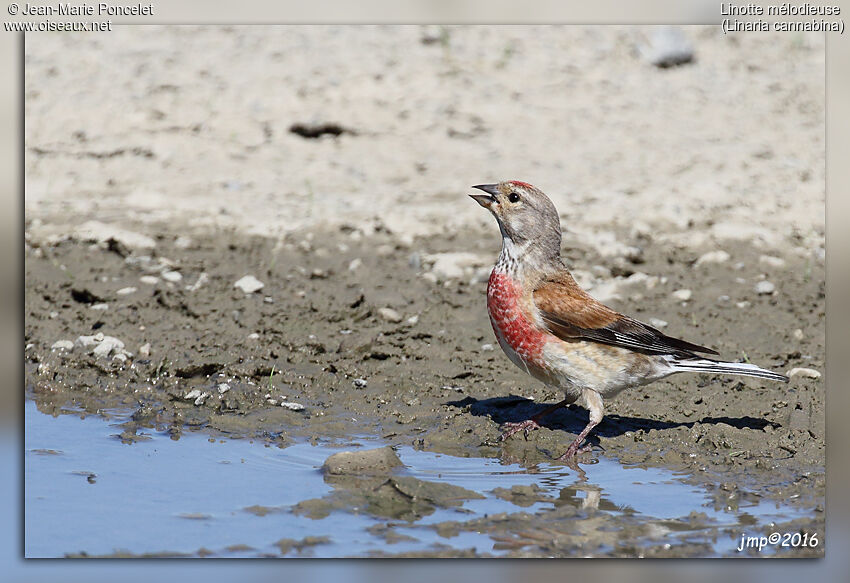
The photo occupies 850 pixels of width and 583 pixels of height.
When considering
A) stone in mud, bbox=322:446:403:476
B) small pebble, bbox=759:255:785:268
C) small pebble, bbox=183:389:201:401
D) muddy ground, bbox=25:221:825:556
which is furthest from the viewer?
→ small pebble, bbox=759:255:785:268

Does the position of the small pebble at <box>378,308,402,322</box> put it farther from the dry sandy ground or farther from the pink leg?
the pink leg

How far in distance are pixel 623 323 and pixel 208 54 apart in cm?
620

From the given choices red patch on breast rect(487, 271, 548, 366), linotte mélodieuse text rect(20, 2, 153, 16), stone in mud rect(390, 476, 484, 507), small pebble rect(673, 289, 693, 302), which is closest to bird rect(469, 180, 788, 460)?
red patch on breast rect(487, 271, 548, 366)

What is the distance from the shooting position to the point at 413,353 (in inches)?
306

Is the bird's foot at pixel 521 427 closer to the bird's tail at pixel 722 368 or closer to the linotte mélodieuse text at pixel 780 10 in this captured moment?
the bird's tail at pixel 722 368

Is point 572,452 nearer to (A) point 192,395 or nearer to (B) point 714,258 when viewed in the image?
(A) point 192,395

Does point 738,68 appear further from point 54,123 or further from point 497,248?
point 54,123

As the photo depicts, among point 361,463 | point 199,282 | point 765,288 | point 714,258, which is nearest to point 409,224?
point 199,282

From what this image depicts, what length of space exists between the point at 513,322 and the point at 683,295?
2.53 m

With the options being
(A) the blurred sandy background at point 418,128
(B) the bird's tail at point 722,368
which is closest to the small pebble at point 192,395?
(A) the blurred sandy background at point 418,128

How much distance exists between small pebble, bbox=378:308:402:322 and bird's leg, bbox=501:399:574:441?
1.72 metres

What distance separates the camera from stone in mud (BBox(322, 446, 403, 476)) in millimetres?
5949

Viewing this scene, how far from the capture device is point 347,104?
10836 mm

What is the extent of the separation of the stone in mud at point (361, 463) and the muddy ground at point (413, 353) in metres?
0.58
